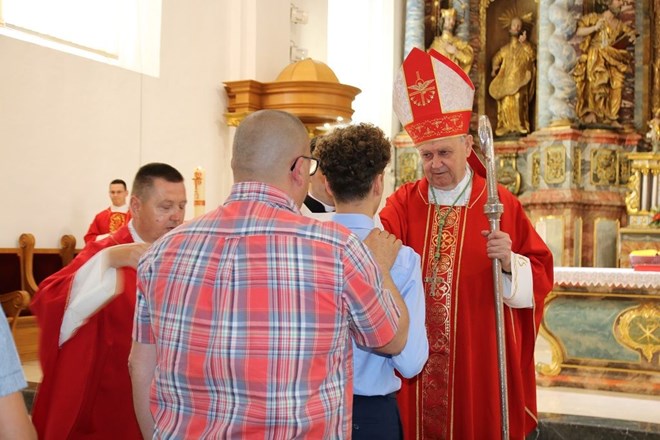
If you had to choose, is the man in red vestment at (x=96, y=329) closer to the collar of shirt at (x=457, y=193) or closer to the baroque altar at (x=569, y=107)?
the collar of shirt at (x=457, y=193)

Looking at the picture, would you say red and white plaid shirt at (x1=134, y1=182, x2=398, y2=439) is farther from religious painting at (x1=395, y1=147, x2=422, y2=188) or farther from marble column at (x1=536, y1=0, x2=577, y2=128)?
religious painting at (x1=395, y1=147, x2=422, y2=188)

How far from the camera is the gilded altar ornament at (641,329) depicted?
20.9 ft

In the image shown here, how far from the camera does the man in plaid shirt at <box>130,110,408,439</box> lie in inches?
66.7

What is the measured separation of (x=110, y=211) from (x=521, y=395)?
5.11 m

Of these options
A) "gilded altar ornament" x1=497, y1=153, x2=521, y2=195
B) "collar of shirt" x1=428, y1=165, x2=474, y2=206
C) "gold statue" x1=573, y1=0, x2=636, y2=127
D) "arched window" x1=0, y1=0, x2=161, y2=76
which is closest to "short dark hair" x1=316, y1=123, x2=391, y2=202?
"collar of shirt" x1=428, y1=165, x2=474, y2=206

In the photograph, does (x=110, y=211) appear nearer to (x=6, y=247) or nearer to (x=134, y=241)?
(x=6, y=247)

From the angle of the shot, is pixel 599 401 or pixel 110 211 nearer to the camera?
pixel 599 401

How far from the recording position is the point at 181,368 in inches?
69.1

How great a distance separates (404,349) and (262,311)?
1.83ft

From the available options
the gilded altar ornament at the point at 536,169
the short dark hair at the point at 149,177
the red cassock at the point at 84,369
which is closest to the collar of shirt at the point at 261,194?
the red cassock at the point at 84,369

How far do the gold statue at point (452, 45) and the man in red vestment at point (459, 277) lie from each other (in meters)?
9.23

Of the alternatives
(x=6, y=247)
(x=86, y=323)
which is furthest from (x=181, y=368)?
(x=6, y=247)

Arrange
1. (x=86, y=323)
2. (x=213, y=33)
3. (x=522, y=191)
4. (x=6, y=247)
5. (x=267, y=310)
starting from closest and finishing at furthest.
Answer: (x=267, y=310) → (x=86, y=323) → (x=6, y=247) → (x=213, y=33) → (x=522, y=191)

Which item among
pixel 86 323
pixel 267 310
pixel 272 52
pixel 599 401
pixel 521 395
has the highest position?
pixel 272 52
